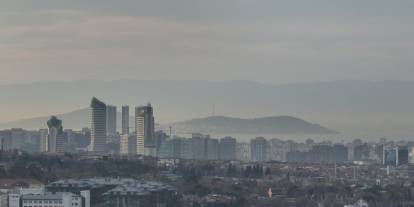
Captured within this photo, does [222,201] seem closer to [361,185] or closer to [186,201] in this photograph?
[186,201]

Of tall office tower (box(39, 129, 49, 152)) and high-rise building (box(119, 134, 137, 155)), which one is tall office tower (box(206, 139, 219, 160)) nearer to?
high-rise building (box(119, 134, 137, 155))

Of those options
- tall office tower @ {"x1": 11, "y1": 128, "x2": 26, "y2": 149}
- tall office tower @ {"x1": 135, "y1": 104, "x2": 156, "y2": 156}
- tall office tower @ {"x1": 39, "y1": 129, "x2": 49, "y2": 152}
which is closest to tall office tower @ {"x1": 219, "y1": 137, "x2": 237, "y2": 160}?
tall office tower @ {"x1": 135, "y1": 104, "x2": 156, "y2": 156}

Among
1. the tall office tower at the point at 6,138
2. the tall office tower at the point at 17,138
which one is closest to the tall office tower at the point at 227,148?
the tall office tower at the point at 17,138

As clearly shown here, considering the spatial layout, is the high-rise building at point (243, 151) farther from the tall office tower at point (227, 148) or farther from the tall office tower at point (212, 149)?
the tall office tower at point (212, 149)

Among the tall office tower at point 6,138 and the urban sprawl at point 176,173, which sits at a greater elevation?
the tall office tower at point 6,138

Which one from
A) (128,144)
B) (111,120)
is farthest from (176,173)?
(111,120)
